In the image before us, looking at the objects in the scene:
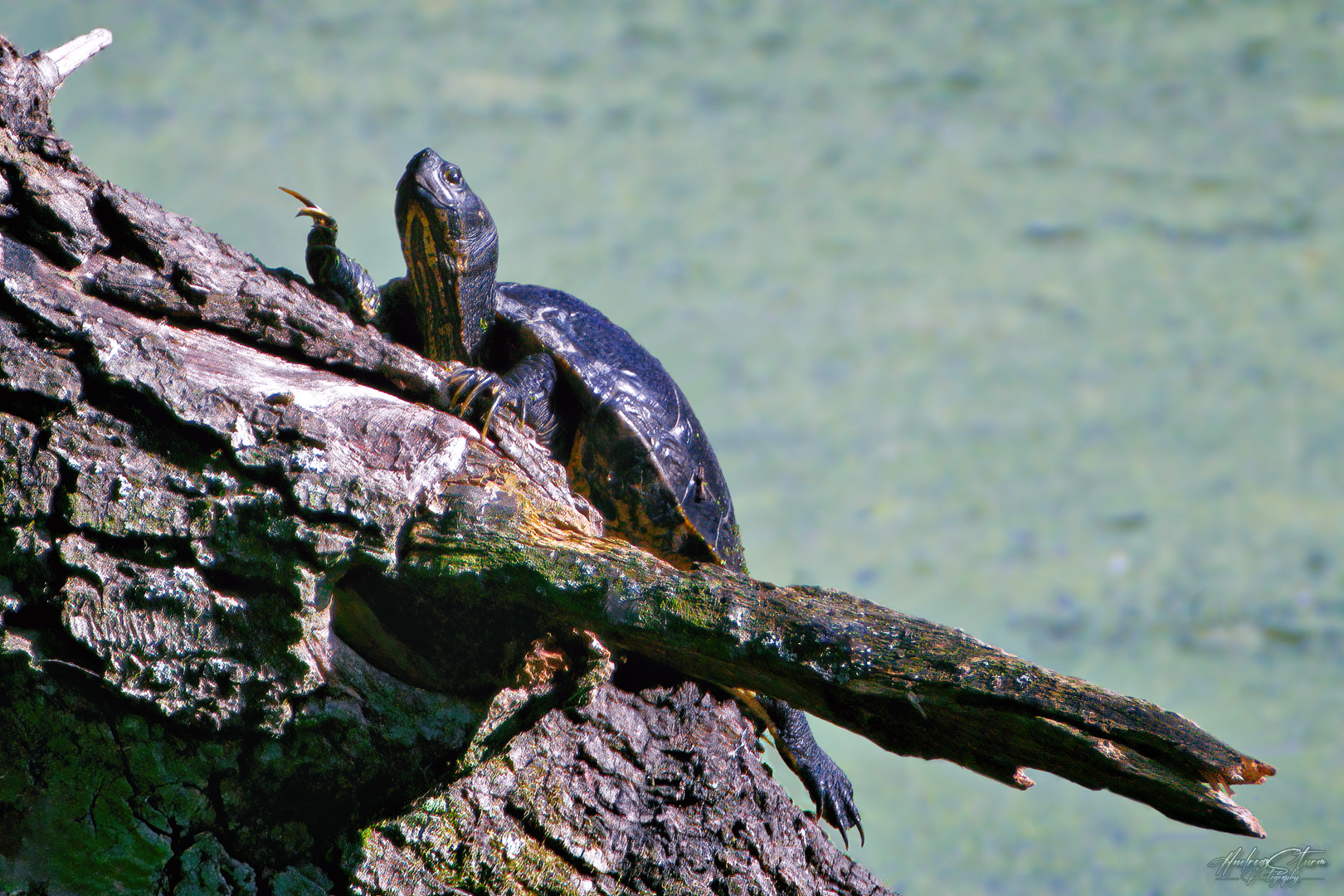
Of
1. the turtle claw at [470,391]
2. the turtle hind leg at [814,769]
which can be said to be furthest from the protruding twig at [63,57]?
the turtle hind leg at [814,769]

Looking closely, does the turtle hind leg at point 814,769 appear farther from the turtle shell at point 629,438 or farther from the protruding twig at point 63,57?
the protruding twig at point 63,57

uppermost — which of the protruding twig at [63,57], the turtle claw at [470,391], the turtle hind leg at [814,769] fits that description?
the protruding twig at [63,57]

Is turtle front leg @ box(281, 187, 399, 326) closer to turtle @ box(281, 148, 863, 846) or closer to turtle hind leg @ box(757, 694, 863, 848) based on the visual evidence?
turtle @ box(281, 148, 863, 846)

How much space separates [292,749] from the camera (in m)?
0.92

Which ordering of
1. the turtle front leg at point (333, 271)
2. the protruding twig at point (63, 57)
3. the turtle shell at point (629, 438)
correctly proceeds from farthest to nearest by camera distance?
the turtle shell at point (629, 438), the turtle front leg at point (333, 271), the protruding twig at point (63, 57)

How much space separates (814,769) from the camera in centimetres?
146

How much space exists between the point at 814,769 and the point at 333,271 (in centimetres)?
105

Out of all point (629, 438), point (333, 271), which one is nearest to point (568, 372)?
point (629, 438)

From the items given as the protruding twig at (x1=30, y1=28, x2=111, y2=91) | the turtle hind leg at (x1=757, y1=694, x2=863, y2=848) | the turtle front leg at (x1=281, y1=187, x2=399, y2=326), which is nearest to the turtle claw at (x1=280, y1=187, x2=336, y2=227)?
the turtle front leg at (x1=281, y1=187, x2=399, y2=326)

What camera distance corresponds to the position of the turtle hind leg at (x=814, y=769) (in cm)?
138

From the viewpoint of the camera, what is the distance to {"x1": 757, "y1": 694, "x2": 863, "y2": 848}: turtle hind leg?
1.38 metres

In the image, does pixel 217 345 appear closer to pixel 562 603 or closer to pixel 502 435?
pixel 502 435

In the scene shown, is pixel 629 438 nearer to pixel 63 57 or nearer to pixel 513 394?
pixel 513 394

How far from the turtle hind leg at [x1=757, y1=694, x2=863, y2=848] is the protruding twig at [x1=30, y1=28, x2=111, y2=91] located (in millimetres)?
1269
